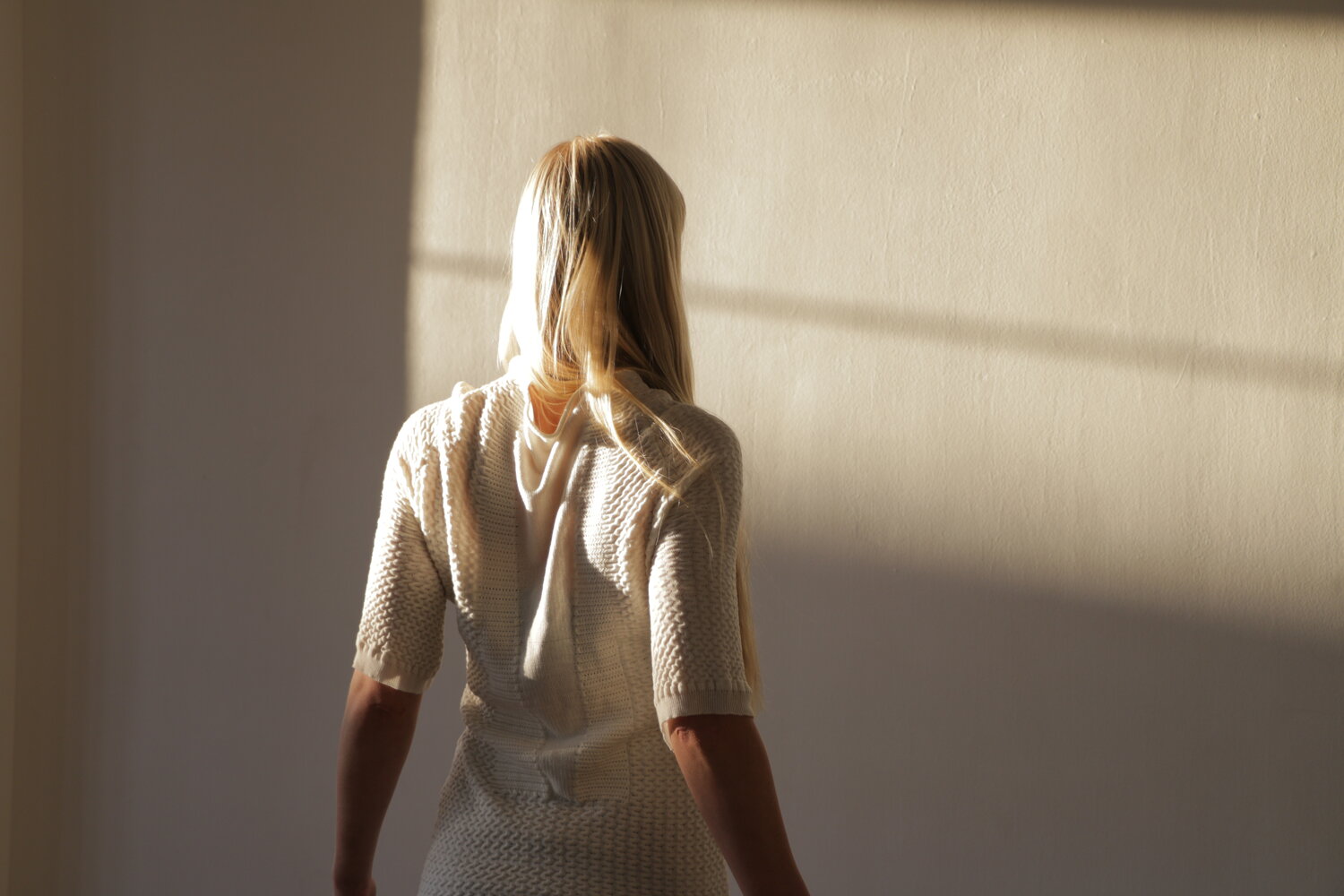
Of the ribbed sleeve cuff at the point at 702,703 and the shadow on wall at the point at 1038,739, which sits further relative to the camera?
the shadow on wall at the point at 1038,739

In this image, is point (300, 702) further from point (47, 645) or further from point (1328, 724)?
point (1328, 724)

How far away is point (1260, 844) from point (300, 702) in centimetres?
179

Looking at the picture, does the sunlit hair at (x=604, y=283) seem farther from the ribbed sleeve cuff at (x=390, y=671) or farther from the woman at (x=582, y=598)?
the ribbed sleeve cuff at (x=390, y=671)

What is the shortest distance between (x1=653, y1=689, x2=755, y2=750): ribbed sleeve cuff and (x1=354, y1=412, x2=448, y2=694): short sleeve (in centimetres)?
29

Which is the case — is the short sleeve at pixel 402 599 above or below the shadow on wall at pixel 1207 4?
below

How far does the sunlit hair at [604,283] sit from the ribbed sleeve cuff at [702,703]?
73 mm

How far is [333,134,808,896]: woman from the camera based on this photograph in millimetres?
1086

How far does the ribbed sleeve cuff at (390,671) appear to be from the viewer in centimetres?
123

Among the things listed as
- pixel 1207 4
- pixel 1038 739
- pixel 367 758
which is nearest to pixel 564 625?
pixel 367 758

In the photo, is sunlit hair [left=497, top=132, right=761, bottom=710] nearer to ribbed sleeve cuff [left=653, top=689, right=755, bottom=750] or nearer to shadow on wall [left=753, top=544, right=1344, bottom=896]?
ribbed sleeve cuff [left=653, top=689, right=755, bottom=750]

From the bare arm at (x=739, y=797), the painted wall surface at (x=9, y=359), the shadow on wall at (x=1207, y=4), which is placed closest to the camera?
the bare arm at (x=739, y=797)

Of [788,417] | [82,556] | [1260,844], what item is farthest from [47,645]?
[1260,844]

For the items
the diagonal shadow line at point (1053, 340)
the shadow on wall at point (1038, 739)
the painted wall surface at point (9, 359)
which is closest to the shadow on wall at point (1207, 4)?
the diagonal shadow line at point (1053, 340)

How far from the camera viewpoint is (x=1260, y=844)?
2.09 m
